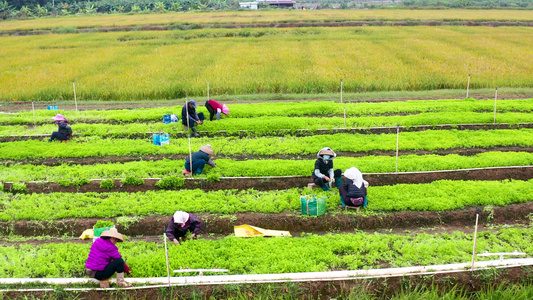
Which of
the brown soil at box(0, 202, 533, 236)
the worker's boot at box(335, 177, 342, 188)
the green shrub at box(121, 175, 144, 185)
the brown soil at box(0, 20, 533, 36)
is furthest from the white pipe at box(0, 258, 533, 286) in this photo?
the brown soil at box(0, 20, 533, 36)

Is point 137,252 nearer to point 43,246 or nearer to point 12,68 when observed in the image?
point 43,246

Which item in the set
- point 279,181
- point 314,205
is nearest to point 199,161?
point 279,181

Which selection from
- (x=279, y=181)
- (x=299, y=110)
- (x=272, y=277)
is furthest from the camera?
(x=299, y=110)

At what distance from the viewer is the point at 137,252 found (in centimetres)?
975

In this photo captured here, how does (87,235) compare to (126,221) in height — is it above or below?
below

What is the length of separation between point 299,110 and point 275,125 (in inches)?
110

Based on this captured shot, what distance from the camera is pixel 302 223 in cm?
1100

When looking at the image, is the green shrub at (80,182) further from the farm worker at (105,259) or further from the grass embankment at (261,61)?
the grass embankment at (261,61)

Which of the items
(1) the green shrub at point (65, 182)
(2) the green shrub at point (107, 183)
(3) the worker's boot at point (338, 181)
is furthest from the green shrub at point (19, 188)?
(3) the worker's boot at point (338, 181)

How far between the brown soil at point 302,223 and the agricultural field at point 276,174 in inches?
1.3

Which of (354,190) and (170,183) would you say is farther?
(170,183)

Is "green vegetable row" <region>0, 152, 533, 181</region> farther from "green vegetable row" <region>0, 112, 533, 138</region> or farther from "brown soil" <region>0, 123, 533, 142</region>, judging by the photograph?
"green vegetable row" <region>0, 112, 533, 138</region>

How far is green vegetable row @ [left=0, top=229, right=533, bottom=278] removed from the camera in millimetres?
9117

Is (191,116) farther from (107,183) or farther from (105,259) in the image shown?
(105,259)
